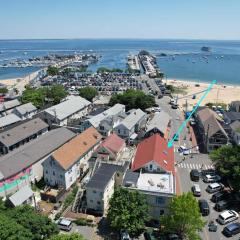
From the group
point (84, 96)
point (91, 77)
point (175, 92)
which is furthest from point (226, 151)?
point (91, 77)

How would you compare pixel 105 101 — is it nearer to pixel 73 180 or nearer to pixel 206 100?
pixel 206 100

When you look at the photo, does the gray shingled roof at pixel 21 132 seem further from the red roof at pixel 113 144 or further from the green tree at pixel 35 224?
the green tree at pixel 35 224

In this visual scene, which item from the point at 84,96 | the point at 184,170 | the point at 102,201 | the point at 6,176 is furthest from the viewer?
the point at 84,96

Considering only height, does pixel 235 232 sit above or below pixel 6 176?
below

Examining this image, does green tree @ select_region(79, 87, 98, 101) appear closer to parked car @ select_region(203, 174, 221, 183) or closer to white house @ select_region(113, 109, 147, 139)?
white house @ select_region(113, 109, 147, 139)

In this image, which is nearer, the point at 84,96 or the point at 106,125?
the point at 106,125

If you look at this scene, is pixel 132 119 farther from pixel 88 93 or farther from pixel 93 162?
pixel 88 93

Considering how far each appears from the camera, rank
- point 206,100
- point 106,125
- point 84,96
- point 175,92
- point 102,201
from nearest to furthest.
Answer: point 102,201, point 106,125, point 84,96, point 206,100, point 175,92
